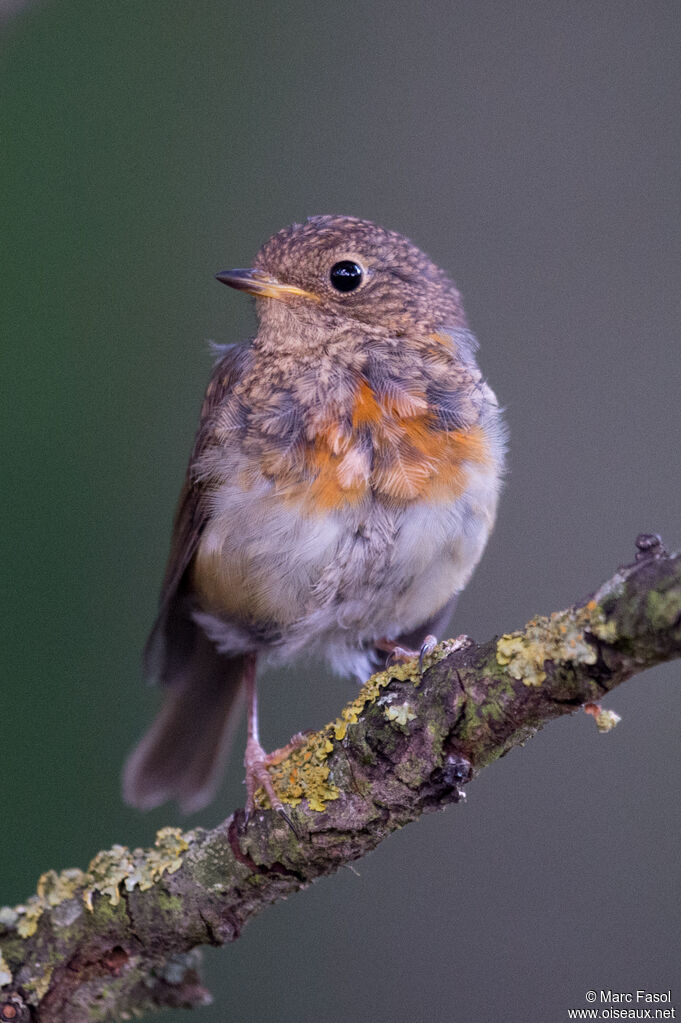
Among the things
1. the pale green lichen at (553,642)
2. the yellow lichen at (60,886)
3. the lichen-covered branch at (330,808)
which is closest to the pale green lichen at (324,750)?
the lichen-covered branch at (330,808)

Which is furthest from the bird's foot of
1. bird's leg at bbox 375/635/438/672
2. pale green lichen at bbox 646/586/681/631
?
pale green lichen at bbox 646/586/681/631

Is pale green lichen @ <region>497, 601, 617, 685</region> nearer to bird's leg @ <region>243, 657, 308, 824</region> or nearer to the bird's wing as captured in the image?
bird's leg @ <region>243, 657, 308, 824</region>

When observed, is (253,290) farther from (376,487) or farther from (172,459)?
(172,459)

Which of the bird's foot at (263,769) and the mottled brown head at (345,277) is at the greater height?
the mottled brown head at (345,277)

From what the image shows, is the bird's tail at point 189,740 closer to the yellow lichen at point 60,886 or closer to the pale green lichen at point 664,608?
the yellow lichen at point 60,886

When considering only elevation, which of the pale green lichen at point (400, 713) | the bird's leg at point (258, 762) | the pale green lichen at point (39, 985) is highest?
the bird's leg at point (258, 762)

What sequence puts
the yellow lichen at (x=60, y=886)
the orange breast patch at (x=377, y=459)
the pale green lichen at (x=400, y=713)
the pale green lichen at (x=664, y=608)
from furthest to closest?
the orange breast patch at (x=377, y=459) → the yellow lichen at (x=60, y=886) → the pale green lichen at (x=400, y=713) → the pale green lichen at (x=664, y=608)

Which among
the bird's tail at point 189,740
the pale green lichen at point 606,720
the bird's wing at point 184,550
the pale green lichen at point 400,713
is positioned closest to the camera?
the pale green lichen at point 606,720

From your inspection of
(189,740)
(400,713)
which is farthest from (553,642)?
(189,740)
